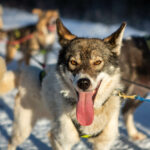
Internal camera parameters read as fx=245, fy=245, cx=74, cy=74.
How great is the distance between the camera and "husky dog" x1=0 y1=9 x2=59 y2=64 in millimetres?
6676

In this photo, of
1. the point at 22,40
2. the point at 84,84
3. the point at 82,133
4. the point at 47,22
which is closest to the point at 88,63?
the point at 84,84

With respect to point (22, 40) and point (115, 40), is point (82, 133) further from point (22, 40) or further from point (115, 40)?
point (22, 40)

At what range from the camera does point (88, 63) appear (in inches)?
84.8

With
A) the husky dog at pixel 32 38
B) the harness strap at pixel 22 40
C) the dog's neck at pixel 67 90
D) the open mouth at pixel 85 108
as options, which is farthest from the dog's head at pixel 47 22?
the open mouth at pixel 85 108

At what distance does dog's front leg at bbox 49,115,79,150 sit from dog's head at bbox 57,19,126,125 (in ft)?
0.58

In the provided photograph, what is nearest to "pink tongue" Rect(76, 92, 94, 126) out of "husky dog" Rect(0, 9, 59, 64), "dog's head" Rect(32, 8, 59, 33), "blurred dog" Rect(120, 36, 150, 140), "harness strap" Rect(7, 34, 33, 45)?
"blurred dog" Rect(120, 36, 150, 140)

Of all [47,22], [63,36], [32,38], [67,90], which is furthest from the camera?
[47,22]

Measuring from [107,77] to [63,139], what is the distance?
2.34 ft

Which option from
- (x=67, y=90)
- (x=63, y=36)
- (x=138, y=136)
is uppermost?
(x=63, y=36)

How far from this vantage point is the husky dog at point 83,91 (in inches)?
83.7

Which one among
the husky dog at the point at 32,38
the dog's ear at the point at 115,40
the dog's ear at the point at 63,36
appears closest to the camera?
the dog's ear at the point at 115,40

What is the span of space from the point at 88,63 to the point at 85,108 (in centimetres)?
39

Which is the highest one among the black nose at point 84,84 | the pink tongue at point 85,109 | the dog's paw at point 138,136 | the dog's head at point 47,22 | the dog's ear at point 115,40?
the dog's ear at point 115,40

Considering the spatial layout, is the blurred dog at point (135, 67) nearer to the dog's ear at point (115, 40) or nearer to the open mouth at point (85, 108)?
the dog's ear at point (115, 40)
